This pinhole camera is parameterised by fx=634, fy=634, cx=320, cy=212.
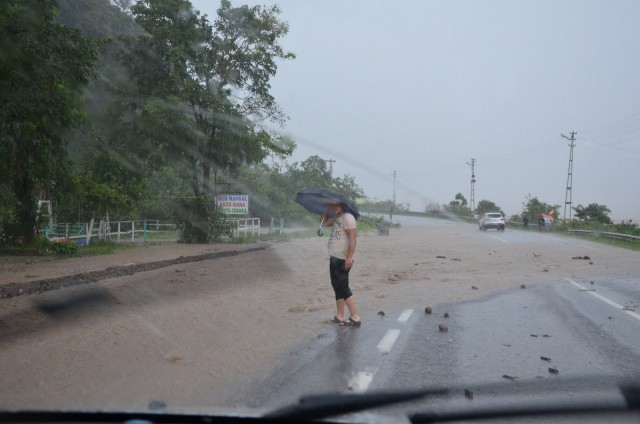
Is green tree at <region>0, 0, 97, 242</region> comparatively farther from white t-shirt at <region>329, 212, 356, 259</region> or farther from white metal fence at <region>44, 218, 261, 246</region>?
white t-shirt at <region>329, 212, 356, 259</region>

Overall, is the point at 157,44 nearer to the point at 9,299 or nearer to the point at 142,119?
the point at 142,119

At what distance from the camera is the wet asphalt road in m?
5.14

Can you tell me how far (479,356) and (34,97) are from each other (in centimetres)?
1315

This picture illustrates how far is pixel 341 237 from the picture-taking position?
8.59m

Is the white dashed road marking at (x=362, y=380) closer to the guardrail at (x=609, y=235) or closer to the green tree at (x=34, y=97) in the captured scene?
the green tree at (x=34, y=97)

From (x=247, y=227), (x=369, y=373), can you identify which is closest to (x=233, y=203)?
(x=247, y=227)

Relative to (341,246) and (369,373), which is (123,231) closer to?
(341,246)

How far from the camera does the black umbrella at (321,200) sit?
8.59 m

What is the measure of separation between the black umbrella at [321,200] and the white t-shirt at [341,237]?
14 centimetres

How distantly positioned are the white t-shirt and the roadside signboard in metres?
24.7

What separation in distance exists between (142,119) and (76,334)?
73.1 ft

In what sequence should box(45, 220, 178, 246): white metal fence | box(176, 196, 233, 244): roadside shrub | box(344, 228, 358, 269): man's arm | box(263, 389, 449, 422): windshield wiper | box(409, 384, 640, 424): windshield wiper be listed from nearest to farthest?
box(263, 389, 449, 422): windshield wiper → box(409, 384, 640, 424): windshield wiper → box(344, 228, 358, 269): man's arm → box(45, 220, 178, 246): white metal fence → box(176, 196, 233, 244): roadside shrub

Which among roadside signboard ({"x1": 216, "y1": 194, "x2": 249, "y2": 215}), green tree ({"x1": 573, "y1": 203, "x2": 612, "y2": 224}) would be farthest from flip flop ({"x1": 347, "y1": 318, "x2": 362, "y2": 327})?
green tree ({"x1": 573, "y1": 203, "x2": 612, "y2": 224})

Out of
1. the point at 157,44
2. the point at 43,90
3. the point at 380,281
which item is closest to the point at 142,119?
the point at 157,44
